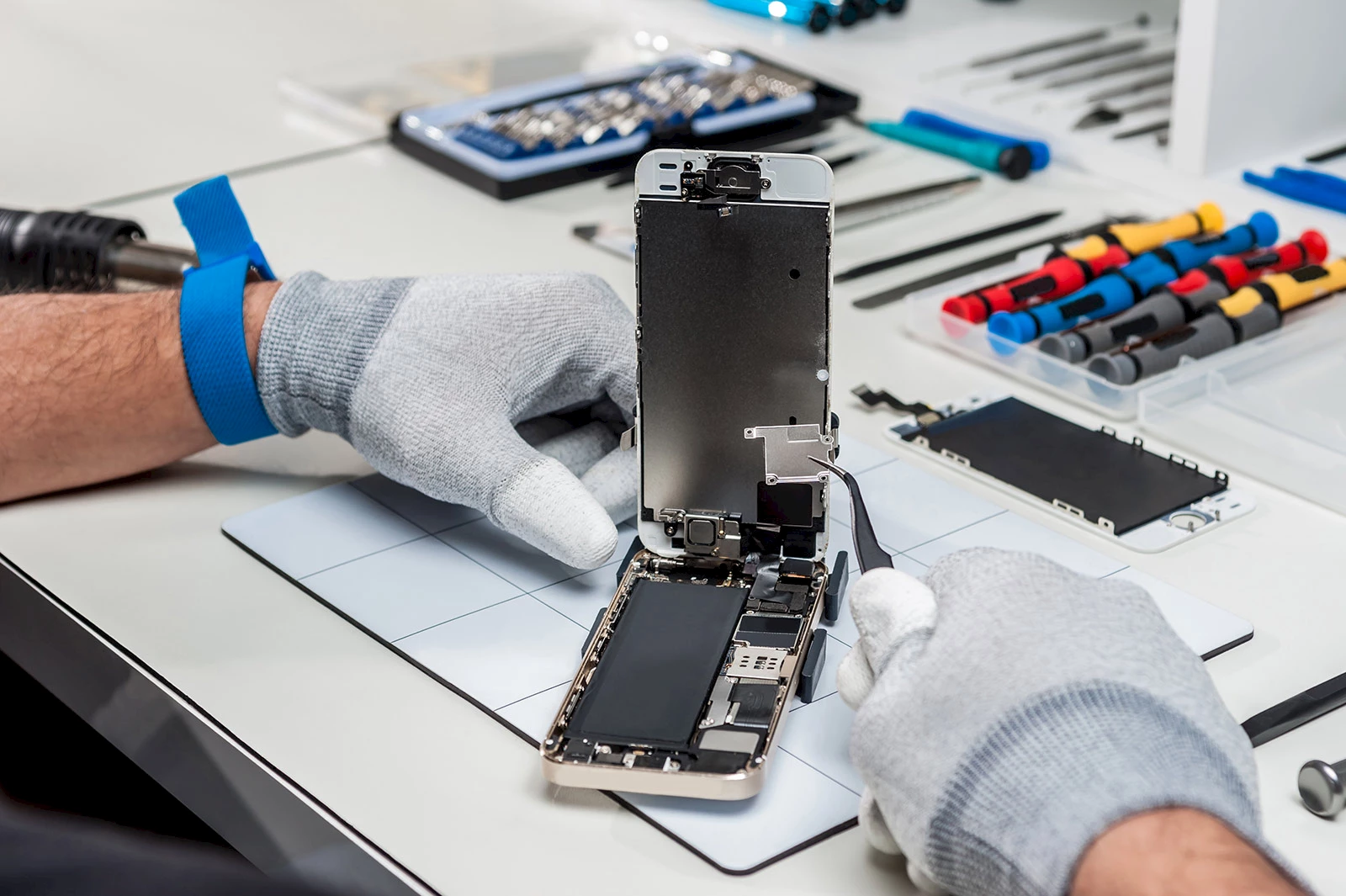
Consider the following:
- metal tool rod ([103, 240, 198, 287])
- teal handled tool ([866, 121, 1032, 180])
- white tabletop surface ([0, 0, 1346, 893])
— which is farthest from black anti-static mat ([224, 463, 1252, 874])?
teal handled tool ([866, 121, 1032, 180])

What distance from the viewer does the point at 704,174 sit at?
715 mm

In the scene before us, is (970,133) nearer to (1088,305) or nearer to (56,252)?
(1088,305)

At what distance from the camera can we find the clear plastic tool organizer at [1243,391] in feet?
2.95

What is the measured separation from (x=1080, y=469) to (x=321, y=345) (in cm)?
46

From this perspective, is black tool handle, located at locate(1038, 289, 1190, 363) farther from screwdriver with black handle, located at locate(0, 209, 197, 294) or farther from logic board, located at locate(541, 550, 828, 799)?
screwdriver with black handle, located at locate(0, 209, 197, 294)

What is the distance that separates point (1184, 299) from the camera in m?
Answer: 1.06

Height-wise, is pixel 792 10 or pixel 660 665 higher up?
pixel 792 10

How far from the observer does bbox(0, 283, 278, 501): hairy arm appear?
0.90 metres

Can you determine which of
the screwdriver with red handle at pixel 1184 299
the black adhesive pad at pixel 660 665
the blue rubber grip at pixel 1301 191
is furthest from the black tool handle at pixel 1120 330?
the black adhesive pad at pixel 660 665

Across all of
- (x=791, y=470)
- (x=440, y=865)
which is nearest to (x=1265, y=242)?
(x=791, y=470)

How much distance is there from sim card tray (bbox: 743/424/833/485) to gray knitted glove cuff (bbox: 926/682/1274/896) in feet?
0.74

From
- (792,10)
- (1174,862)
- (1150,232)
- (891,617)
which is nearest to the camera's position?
(1174,862)

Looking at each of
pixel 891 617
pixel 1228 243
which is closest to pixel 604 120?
pixel 1228 243

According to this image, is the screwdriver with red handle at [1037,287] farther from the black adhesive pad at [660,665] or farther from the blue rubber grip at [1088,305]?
the black adhesive pad at [660,665]
